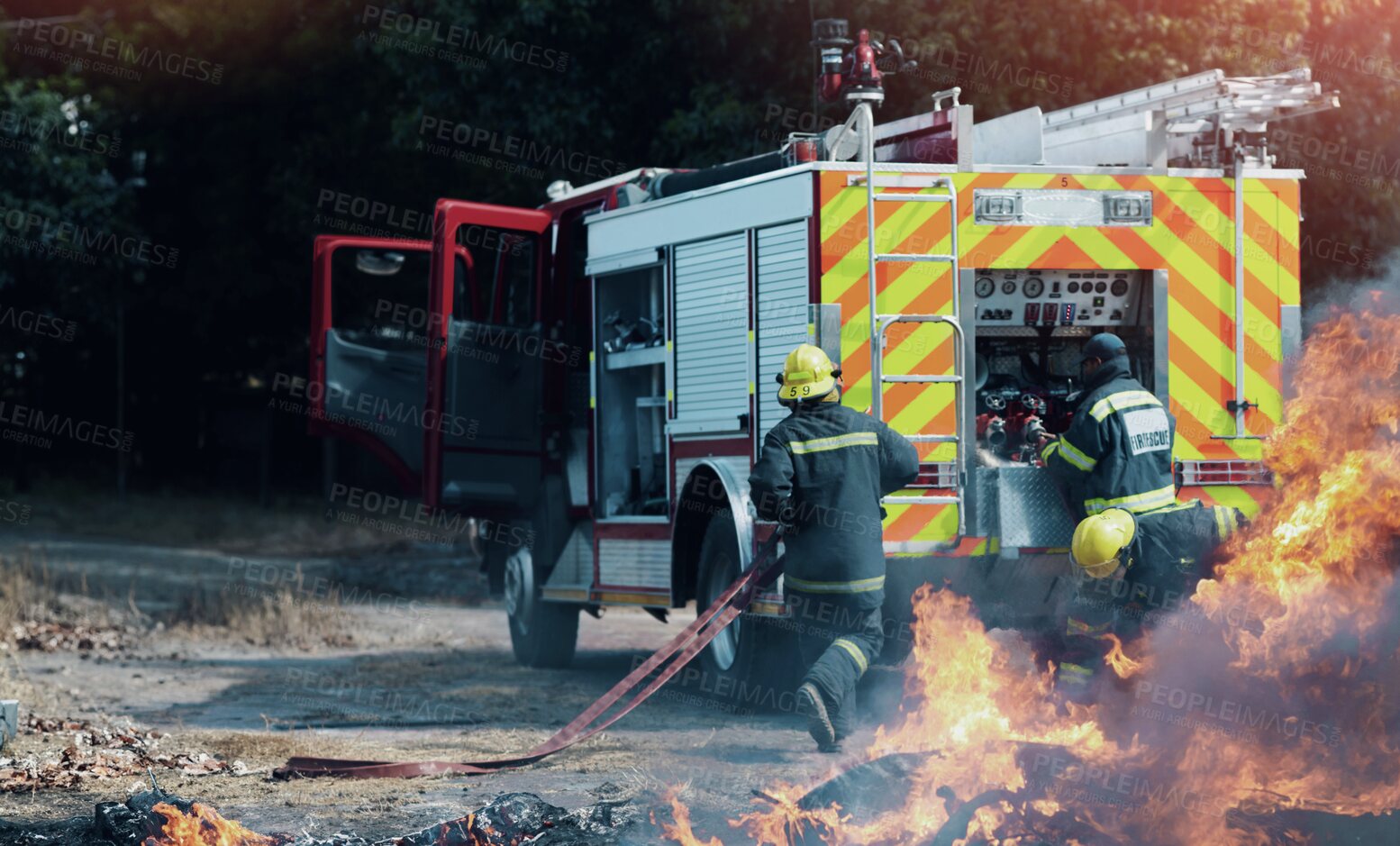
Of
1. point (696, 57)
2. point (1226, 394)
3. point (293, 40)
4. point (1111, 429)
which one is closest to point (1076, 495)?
point (1111, 429)

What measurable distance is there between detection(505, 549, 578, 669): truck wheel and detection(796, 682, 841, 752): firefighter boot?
15.0 feet

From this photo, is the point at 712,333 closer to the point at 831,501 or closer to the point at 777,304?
the point at 777,304

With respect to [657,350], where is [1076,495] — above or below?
below

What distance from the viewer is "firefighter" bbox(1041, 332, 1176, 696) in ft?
23.5

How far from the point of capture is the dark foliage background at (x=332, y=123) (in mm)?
13227

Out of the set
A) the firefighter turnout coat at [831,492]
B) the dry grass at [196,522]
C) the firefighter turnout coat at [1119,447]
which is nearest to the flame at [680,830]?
the firefighter turnout coat at [831,492]

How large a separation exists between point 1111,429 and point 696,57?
879 centimetres

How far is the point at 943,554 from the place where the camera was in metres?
7.90

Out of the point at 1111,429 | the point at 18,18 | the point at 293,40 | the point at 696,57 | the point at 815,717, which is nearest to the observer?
the point at 815,717

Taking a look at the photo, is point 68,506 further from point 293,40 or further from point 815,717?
point 815,717

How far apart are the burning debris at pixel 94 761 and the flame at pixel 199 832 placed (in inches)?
75.4

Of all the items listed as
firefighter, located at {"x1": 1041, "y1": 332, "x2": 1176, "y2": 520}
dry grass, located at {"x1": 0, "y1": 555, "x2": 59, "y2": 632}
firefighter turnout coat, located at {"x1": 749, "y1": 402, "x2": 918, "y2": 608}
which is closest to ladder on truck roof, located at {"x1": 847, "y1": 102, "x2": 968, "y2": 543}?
firefighter, located at {"x1": 1041, "y1": 332, "x2": 1176, "y2": 520}

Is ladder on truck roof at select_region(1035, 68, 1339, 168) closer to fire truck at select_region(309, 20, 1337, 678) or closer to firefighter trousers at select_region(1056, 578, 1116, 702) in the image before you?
fire truck at select_region(309, 20, 1337, 678)

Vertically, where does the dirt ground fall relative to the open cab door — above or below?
below
